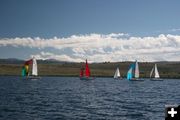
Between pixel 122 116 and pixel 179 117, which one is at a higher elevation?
pixel 179 117

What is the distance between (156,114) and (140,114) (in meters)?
2.20

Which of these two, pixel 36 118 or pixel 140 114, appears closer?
pixel 36 118

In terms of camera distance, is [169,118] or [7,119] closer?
[169,118]

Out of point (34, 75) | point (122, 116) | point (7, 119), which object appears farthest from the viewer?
point (34, 75)

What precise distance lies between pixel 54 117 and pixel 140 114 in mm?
12405

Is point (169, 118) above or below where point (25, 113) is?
above

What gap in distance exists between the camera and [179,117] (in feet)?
41.7

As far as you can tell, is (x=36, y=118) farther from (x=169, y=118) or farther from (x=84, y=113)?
(x=169, y=118)

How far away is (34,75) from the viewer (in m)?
197

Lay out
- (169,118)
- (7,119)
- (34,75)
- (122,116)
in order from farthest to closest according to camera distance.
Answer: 1. (34,75)
2. (122,116)
3. (7,119)
4. (169,118)

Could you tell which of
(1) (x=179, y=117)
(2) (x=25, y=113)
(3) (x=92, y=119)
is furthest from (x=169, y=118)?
(2) (x=25, y=113)

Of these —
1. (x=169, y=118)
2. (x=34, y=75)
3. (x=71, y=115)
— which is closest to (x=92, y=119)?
(x=71, y=115)

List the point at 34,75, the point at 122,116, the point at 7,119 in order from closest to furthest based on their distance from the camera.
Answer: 1. the point at 7,119
2. the point at 122,116
3. the point at 34,75

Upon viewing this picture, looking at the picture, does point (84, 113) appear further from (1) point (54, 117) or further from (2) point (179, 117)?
(2) point (179, 117)
